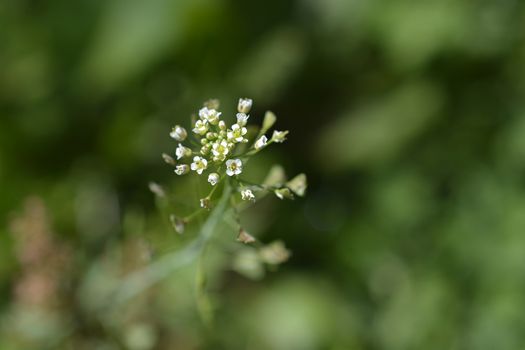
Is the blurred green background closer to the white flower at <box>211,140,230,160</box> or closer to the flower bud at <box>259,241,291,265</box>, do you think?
the flower bud at <box>259,241,291,265</box>

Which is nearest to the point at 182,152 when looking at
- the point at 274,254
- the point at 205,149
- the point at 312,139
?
the point at 205,149

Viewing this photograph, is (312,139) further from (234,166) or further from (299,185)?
(234,166)

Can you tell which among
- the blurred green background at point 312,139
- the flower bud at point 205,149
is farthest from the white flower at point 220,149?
the blurred green background at point 312,139

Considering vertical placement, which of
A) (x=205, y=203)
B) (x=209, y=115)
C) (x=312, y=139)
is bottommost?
(x=205, y=203)

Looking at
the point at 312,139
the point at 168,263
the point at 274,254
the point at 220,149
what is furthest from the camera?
the point at 312,139

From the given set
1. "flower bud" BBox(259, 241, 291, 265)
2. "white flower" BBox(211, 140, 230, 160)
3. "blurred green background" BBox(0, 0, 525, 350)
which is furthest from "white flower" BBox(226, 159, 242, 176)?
"blurred green background" BBox(0, 0, 525, 350)

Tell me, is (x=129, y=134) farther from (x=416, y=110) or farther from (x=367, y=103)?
(x=416, y=110)

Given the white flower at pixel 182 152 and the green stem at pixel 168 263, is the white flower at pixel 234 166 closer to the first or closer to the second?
the white flower at pixel 182 152
